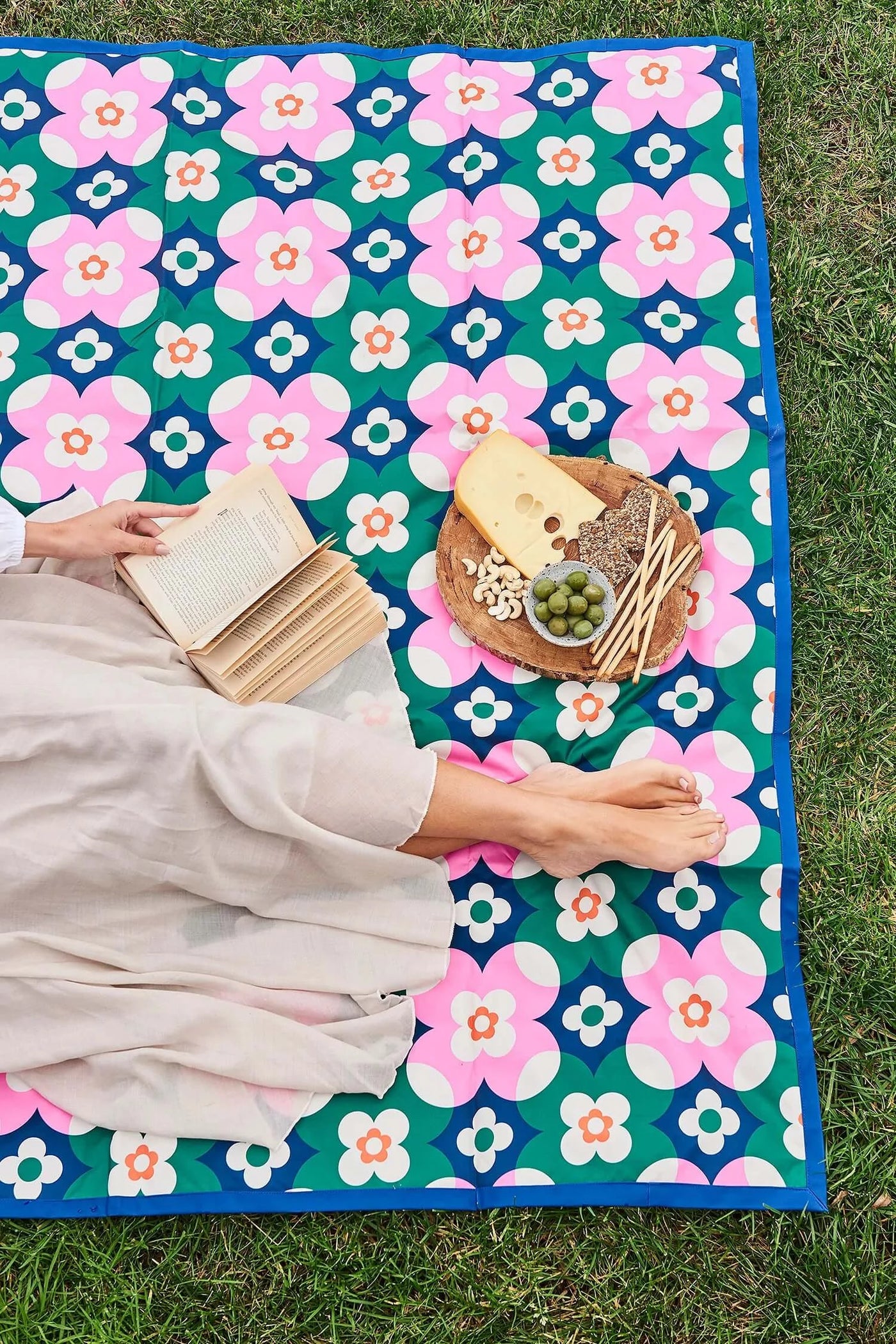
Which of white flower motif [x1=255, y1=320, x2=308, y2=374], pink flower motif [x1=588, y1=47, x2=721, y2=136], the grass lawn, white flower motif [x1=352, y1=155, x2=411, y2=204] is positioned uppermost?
pink flower motif [x1=588, y1=47, x2=721, y2=136]

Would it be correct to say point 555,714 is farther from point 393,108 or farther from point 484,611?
point 393,108

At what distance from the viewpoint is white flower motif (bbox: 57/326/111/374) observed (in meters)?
2.66

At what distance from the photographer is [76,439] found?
2623 millimetres

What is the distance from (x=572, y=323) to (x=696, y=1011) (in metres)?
1.72

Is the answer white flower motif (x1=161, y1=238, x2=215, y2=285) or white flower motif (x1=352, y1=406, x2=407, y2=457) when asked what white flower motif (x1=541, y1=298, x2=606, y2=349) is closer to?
white flower motif (x1=352, y1=406, x2=407, y2=457)

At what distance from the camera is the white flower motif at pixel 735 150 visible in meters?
2.74

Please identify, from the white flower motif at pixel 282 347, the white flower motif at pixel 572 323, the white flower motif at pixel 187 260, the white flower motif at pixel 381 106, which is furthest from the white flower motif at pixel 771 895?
the white flower motif at pixel 381 106

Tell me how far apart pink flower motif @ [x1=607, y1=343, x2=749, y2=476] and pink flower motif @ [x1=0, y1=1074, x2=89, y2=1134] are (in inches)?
78.9

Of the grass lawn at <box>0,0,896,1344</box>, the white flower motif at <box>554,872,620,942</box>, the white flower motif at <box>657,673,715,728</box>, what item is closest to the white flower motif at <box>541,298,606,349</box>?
the grass lawn at <box>0,0,896,1344</box>

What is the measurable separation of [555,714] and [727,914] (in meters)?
0.60

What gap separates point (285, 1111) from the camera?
219 centimetres

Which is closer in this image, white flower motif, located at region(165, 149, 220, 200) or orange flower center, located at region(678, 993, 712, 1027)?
orange flower center, located at region(678, 993, 712, 1027)

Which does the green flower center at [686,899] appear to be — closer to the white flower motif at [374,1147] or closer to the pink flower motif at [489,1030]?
the pink flower motif at [489,1030]

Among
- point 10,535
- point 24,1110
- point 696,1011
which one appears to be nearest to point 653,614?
point 696,1011
